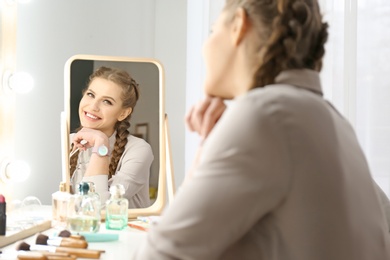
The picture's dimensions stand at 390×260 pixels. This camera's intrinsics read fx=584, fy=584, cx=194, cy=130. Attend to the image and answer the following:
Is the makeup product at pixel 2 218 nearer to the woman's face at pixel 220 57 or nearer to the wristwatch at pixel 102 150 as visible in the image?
the wristwatch at pixel 102 150

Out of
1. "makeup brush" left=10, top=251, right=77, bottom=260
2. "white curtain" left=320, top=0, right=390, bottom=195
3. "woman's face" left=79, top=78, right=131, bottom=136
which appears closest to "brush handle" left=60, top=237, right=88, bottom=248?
"makeup brush" left=10, top=251, right=77, bottom=260

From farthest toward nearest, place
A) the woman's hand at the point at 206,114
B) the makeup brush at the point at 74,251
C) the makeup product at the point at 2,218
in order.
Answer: the makeup product at the point at 2,218, the makeup brush at the point at 74,251, the woman's hand at the point at 206,114

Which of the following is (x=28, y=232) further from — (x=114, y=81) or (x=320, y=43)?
(x=320, y=43)

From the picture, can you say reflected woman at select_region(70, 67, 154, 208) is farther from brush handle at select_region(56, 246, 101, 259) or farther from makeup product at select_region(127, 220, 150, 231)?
brush handle at select_region(56, 246, 101, 259)

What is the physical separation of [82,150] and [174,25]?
2.63 feet

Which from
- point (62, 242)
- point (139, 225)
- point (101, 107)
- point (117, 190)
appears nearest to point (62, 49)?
point (101, 107)

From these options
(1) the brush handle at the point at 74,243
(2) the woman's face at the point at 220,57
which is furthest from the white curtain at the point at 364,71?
(2) the woman's face at the point at 220,57

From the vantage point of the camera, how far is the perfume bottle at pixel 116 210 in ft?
5.67

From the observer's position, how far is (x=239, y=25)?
2.59 feet

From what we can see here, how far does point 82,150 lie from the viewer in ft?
6.38

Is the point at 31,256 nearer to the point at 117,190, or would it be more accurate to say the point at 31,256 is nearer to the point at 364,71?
the point at 117,190

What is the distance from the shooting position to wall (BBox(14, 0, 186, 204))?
212 cm

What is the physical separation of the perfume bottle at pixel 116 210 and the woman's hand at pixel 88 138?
0.64 feet

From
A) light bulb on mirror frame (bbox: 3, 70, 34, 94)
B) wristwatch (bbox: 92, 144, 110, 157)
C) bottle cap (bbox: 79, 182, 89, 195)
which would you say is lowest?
bottle cap (bbox: 79, 182, 89, 195)
